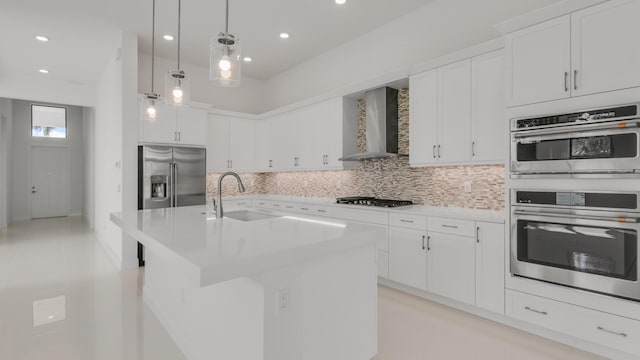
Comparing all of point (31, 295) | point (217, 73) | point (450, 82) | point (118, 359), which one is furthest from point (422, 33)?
point (31, 295)

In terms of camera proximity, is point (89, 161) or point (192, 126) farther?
point (89, 161)

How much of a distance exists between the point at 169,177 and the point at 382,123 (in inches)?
127

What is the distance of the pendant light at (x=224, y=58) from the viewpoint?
233cm

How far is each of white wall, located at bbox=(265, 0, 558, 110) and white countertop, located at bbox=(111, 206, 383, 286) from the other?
2540 millimetres

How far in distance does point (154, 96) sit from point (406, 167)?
119 inches

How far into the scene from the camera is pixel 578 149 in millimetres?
2377

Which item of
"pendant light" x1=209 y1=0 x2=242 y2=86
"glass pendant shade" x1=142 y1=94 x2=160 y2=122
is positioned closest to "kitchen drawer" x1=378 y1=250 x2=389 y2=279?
"pendant light" x1=209 y1=0 x2=242 y2=86

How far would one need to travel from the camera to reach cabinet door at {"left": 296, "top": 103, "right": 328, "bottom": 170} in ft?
16.3

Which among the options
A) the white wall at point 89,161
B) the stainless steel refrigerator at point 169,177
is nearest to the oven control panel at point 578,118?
the stainless steel refrigerator at point 169,177

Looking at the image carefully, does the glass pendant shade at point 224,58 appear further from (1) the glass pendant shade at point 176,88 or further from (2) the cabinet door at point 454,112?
(2) the cabinet door at point 454,112

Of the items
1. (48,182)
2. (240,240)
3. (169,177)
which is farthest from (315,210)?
(48,182)

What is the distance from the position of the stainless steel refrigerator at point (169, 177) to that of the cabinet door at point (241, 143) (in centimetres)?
71

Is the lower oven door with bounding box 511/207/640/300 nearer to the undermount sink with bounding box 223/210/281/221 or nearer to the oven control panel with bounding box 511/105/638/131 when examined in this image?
the oven control panel with bounding box 511/105/638/131

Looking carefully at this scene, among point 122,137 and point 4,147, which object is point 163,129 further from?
point 4,147
